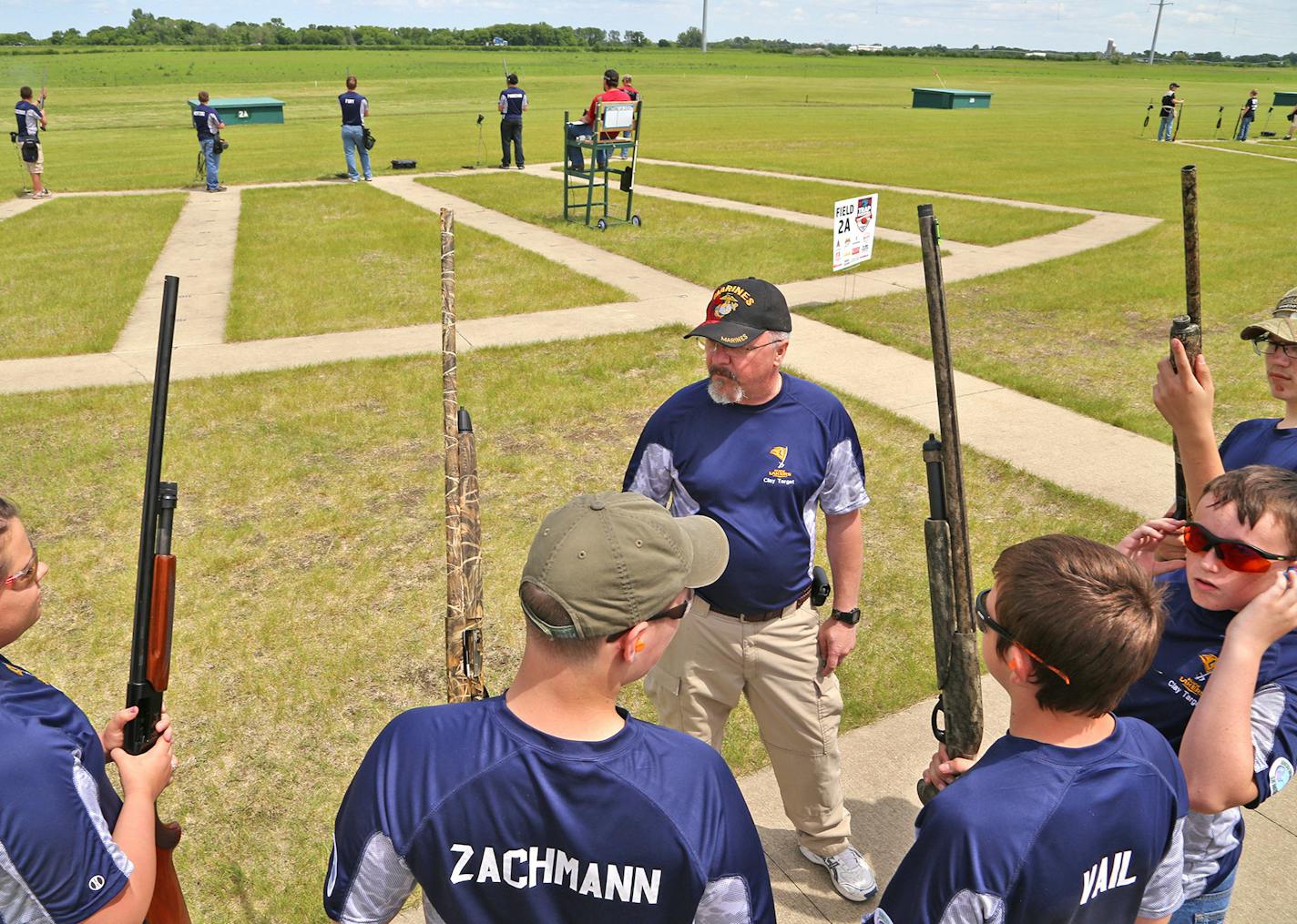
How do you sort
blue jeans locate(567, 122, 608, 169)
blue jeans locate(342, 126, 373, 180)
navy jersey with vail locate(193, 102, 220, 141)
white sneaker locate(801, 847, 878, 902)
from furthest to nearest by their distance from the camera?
blue jeans locate(342, 126, 373, 180)
navy jersey with vail locate(193, 102, 220, 141)
blue jeans locate(567, 122, 608, 169)
white sneaker locate(801, 847, 878, 902)

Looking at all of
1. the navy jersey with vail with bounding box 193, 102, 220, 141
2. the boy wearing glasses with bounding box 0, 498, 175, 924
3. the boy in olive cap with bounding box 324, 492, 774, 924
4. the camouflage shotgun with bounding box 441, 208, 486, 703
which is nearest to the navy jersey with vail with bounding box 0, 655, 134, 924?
the boy wearing glasses with bounding box 0, 498, 175, 924

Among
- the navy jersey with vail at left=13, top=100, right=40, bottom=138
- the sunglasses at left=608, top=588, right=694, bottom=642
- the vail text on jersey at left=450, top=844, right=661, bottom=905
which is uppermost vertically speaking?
the navy jersey with vail at left=13, top=100, right=40, bottom=138

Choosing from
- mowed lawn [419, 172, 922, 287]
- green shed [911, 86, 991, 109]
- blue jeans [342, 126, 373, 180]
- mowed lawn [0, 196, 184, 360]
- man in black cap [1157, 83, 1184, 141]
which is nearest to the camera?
mowed lawn [0, 196, 184, 360]

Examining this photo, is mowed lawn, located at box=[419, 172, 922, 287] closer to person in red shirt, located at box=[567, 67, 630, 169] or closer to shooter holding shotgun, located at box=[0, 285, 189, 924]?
person in red shirt, located at box=[567, 67, 630, 169]

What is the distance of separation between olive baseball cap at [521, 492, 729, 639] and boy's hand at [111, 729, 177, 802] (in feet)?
3.99

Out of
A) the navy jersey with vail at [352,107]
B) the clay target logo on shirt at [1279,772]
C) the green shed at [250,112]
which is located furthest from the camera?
the green shed at [250,112]

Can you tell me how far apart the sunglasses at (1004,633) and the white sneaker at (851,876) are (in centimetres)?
198

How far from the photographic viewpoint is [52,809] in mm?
1809

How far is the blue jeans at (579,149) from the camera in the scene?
15875 mm

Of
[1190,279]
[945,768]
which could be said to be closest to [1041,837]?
[945,768]

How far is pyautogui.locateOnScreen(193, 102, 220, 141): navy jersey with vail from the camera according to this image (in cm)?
Result: 1909

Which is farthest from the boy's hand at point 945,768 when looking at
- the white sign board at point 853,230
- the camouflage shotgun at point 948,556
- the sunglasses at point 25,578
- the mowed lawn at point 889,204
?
the mowed lawn at point 889,204

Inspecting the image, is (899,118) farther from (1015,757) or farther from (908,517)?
(1015,757)

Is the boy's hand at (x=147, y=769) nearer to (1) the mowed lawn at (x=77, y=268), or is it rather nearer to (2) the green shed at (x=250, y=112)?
(1) the mowed lawn at (x=77, y=268)
